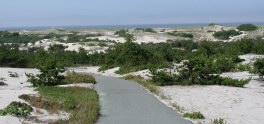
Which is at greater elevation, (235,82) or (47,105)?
(47,105)

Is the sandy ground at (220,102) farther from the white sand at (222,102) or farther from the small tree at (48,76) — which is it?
the small tree at (48,76)

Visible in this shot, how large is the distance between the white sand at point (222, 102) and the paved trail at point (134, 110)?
3.80 feet

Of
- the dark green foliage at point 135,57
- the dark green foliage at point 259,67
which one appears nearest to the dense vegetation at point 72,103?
the dark green foliage at point 259,67

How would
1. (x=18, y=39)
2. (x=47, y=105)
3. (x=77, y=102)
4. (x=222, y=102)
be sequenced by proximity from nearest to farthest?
1. (x=47, y=105)
2. (x=77, y=102)
3. (x=222, y=102)
4. (x=18, y=39)

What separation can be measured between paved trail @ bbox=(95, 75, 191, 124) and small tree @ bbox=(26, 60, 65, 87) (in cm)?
730

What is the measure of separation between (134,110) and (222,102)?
539cm

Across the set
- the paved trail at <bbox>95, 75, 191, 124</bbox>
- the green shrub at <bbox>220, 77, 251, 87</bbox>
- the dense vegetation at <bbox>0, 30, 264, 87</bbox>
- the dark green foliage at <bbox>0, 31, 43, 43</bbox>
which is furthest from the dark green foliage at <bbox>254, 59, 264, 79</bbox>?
the dark green foliage at <bbox>0, 31, 43, 43</bbox>

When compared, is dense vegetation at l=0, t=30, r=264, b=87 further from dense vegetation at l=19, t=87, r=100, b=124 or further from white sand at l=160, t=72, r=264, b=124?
dense vegetation at l=19, t=87, r=100, b=124

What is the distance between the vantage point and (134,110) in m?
18.6

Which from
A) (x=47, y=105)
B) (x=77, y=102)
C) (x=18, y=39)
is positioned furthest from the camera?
(x=18, y=39)

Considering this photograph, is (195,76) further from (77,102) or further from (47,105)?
(47,105)

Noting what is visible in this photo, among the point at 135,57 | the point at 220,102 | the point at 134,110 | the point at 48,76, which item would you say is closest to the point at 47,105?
the point at 134,110

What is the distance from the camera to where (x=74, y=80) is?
A: 34938 millimetres

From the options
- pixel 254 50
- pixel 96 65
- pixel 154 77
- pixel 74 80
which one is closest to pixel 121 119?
pixel 154 77
